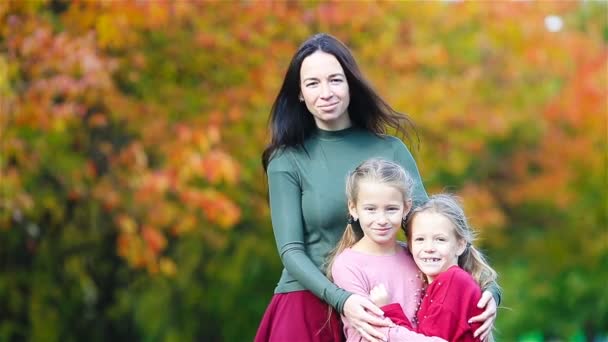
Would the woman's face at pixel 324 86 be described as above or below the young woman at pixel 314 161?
above

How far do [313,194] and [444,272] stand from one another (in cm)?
61

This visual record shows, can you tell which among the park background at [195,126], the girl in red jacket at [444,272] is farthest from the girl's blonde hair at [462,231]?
the park background at [195,126]

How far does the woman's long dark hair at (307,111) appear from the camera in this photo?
437cm

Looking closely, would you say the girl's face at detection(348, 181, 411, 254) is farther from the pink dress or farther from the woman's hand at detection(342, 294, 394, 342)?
the woman's hand at detection(342, 294, 394, 342)

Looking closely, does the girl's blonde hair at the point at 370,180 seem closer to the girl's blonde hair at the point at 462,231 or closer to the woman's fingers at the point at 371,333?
the girl's blonde hair at the point at 462,231

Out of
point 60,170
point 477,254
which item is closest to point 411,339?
point 477,254

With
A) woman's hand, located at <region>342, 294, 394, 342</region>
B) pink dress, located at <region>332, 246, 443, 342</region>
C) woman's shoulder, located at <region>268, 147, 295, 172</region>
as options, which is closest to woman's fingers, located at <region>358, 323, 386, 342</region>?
woman's hand, located at <region>342, 294, 394, 342</region>

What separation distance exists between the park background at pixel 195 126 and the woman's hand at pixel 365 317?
545cm

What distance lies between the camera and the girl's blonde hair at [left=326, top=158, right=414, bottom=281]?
4.04 m

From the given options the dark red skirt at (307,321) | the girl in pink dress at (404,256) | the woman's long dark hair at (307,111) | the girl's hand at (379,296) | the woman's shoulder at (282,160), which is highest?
the woman's long dark hair at (307,111)

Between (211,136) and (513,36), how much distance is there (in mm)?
5621

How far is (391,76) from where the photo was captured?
13.2 metres

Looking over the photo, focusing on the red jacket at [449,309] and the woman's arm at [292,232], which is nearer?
the red jacket at [449,309]

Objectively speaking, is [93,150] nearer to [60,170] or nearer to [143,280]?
[60,170]
